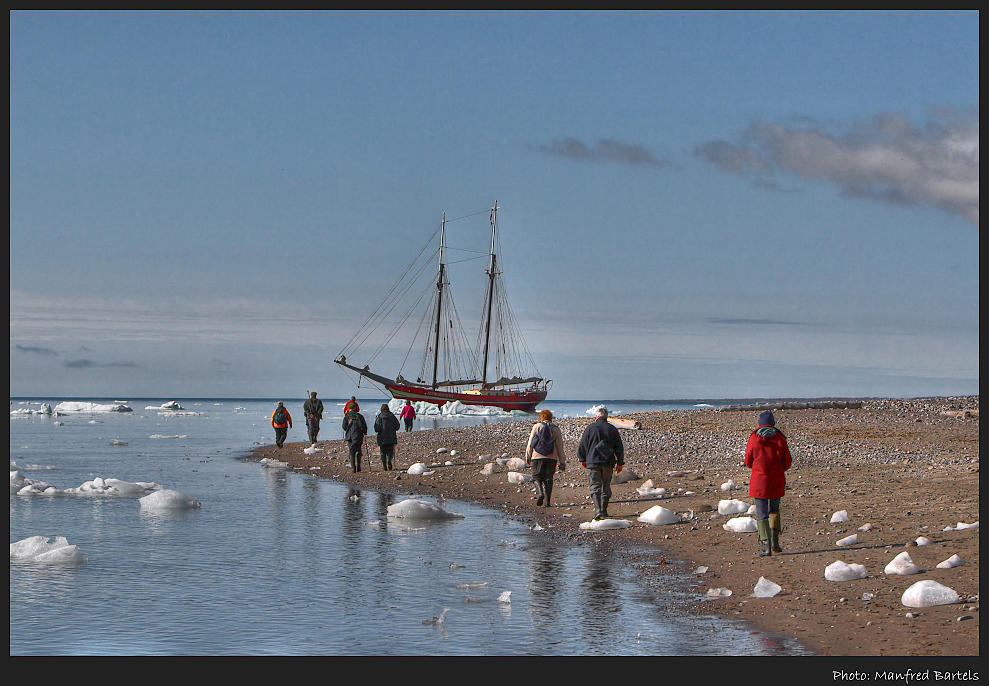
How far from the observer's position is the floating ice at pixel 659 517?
16.6 meters

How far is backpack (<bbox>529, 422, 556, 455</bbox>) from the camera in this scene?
18.0 meters

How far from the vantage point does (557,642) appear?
9.42 metres

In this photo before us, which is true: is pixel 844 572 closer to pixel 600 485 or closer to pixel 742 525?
pixel 742 525

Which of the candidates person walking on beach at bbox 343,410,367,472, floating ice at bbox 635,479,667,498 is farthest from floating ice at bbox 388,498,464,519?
person walking on beach at bbox 343,410,367,472

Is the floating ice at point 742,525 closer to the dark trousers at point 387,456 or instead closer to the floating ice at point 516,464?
the floating ice at point 516,464

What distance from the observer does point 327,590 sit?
39.4ft

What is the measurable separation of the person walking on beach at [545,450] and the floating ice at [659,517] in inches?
71.6

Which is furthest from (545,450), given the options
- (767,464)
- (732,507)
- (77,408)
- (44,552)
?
(77,408)

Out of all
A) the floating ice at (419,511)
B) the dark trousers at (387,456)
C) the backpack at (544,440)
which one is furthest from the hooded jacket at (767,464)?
the dark trousers at (387,456)
